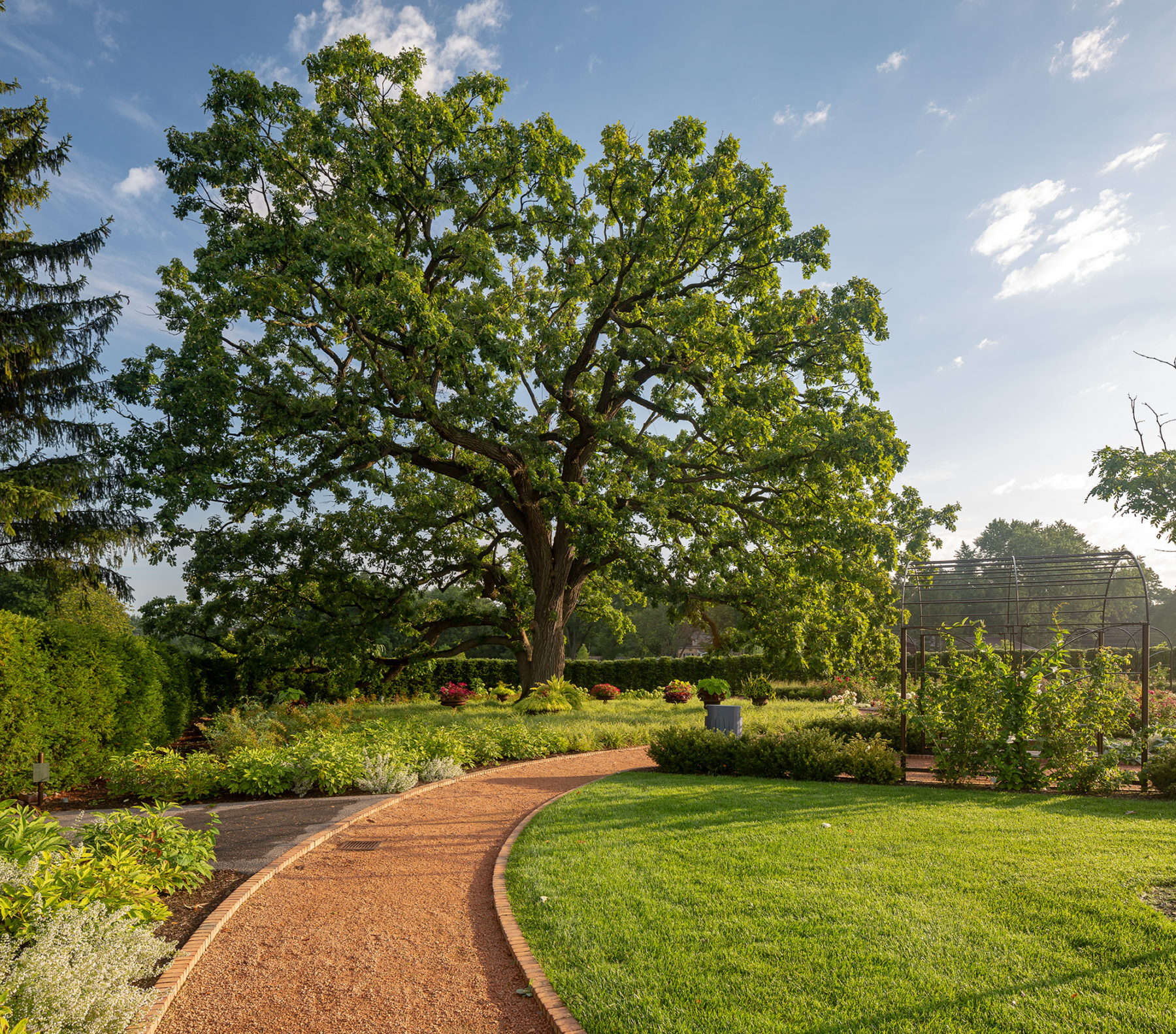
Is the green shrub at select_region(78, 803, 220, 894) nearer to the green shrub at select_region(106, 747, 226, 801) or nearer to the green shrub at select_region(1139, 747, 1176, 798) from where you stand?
the green shrub at select_region(106, 747, 226, 801)

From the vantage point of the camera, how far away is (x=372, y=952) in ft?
13.4

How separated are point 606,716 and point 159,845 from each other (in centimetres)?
1137

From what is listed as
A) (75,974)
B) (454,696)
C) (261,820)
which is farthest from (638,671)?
(75,974)

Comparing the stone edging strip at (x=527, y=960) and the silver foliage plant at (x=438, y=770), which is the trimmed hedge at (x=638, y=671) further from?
the stone edging strip at (x=527, y=960)

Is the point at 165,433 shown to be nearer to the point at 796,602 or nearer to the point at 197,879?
the point at 197,879

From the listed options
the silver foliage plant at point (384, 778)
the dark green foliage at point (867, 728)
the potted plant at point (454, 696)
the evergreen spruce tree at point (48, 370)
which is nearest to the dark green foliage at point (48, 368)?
the evergreen spruce tree at point (48, 370)

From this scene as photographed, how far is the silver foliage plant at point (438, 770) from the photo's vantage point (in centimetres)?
881

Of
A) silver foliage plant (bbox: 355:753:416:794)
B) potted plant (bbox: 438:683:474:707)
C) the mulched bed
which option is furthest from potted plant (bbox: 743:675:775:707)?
the mulched bed

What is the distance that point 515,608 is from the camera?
1869cm

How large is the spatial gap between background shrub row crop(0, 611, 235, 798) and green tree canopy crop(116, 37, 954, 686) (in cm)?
256

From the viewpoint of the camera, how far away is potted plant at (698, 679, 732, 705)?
727 inches

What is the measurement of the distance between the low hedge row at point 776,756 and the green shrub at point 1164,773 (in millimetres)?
2632

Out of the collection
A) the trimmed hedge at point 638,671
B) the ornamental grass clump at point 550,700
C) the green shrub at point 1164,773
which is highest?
the green shrub at point 1164,773

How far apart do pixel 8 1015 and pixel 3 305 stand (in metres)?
17.0
